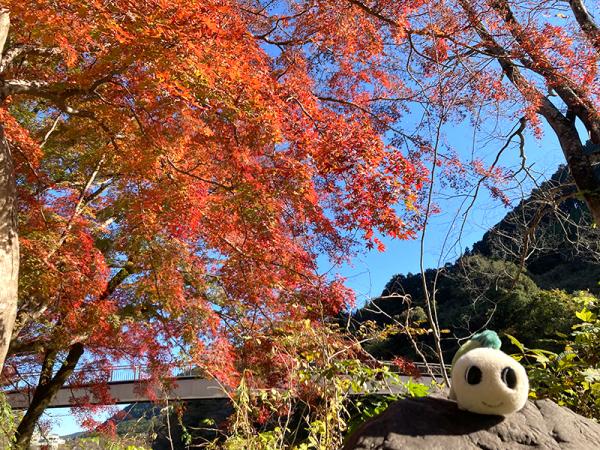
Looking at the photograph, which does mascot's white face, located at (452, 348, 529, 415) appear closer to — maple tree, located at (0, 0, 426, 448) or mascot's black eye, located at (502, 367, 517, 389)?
mascot's black eye, located at (502, 367, 517, 389)

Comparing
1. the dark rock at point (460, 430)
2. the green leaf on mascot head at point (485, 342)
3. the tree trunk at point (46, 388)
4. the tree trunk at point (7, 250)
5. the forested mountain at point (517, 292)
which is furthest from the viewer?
the tree trunk at point (46, 388)

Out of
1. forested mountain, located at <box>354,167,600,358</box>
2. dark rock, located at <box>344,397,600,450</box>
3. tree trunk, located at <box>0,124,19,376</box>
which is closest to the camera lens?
dark rock, located at <box>344,397,600,450</box>

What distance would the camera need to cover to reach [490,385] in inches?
56.3

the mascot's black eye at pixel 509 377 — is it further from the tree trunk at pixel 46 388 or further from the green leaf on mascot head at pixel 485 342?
the tree trunk at pixel 46 388

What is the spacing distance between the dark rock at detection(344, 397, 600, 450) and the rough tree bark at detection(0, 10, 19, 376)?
10.2ft

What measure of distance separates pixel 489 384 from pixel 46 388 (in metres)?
9.60

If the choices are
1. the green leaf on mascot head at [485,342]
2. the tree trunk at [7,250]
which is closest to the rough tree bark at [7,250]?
the tree trunk at [7,250]

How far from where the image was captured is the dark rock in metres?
1.38

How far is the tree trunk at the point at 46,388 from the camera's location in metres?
8.44

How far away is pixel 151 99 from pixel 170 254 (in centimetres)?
273

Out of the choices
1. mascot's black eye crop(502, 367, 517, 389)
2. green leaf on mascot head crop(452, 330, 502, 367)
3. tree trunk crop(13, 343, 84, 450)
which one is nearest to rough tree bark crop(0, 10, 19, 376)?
green leaf on mascot head crop(452, 330, 502, 367)

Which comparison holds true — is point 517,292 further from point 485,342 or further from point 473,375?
point 473,375

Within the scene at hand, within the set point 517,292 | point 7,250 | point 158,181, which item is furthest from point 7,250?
point 517,292

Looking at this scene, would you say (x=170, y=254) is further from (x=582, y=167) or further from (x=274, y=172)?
(x=582, y=167)
